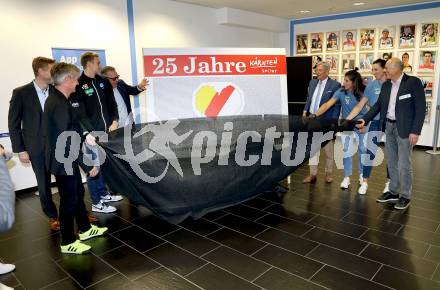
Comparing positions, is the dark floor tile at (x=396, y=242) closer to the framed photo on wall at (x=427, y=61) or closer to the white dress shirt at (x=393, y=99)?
the white dress shirt at (x=393, y=99)

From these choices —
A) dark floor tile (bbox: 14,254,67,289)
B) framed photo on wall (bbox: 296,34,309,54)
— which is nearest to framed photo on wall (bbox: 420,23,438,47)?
framed photo on wall (bbox: 296,34,309,54)

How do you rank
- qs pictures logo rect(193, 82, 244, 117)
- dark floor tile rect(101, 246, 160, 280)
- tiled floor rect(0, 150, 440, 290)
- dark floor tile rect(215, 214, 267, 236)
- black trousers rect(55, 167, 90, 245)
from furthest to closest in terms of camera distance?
qs pictures logo rect(193, 82, 244, 117) < dark floor tile rect(215, 214, 267, 236) < black trousers rect(55, 167, 90, 245) < dark floor tile rect(101, 246, 160, 280) < tiled floor rect(0, 150, 440, 290)

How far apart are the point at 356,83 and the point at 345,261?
232cm

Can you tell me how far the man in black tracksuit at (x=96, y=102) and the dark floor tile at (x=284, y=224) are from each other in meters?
1.68

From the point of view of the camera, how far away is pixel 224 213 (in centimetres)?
356

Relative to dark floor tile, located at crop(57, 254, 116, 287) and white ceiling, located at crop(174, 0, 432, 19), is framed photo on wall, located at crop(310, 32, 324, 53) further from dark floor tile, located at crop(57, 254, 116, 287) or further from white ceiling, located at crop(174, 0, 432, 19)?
dark floor tile, located at crop(57, 254, 116, 287)

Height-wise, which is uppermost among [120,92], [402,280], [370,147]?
[120,92]

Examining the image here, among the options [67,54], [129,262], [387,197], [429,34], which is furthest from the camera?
[429,34]

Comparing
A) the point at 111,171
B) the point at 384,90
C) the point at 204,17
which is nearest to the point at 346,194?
the point at 384,90

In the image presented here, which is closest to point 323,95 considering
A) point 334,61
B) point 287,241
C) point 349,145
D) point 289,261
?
point 349,145

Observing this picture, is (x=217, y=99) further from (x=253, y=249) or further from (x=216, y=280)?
(x=216, y=280)

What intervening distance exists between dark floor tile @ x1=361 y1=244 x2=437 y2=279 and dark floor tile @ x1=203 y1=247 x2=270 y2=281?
34.4 inches

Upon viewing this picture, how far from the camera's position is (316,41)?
765cm

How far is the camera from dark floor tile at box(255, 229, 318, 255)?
2.78 m
